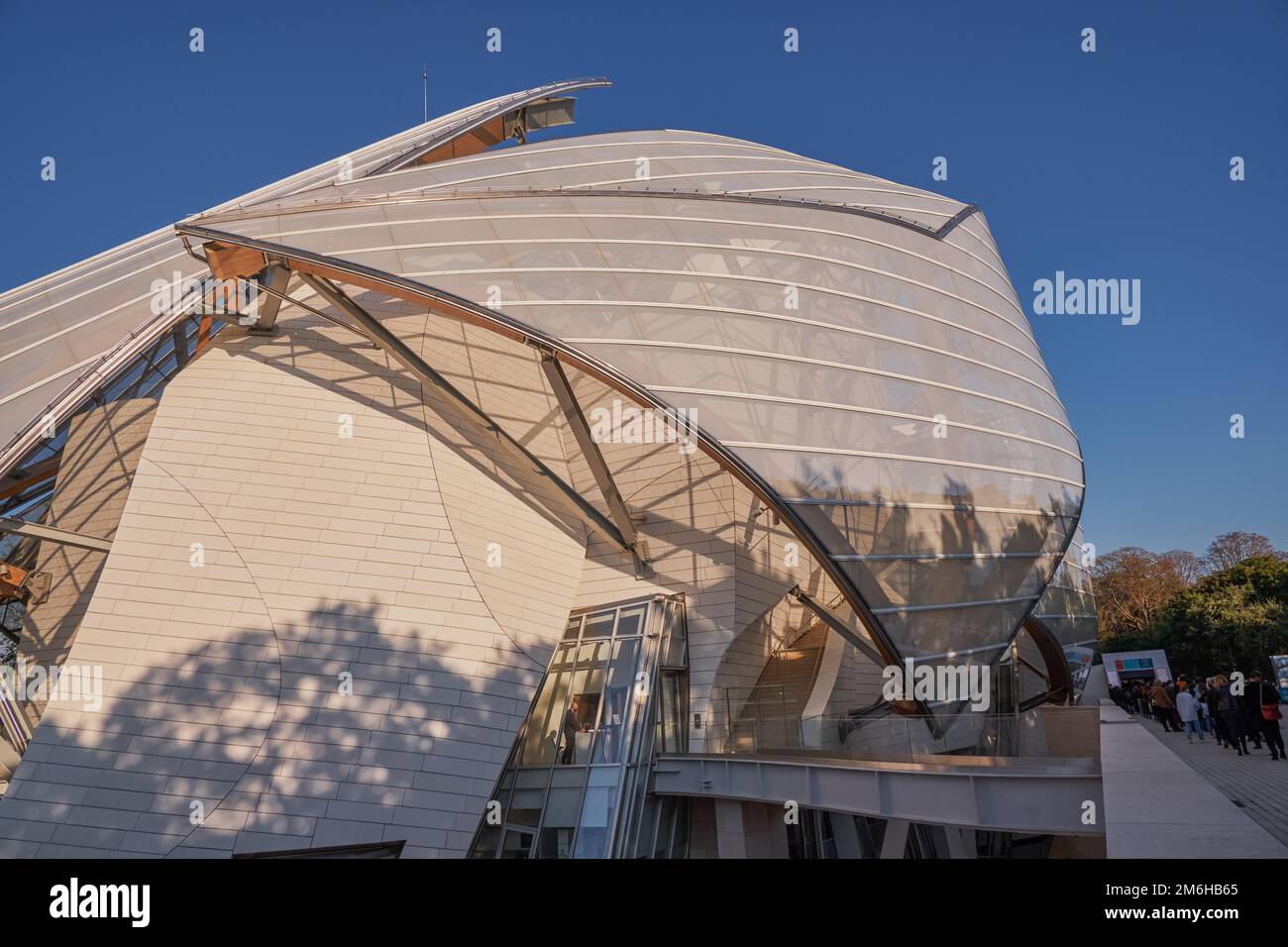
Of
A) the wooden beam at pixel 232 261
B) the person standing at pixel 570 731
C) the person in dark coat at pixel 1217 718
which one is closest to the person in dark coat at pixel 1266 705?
the person in dark coat at pixel 1217 718

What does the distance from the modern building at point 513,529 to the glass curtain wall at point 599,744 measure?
0.27 ft

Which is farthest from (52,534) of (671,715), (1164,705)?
(1164,705)

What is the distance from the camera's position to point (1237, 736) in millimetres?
17281

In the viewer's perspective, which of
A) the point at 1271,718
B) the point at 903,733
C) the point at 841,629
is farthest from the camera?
the point at 841,629

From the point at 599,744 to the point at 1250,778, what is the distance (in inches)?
495

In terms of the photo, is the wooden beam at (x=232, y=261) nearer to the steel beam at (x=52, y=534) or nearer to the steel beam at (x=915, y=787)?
the steel beam at (x=52, y=534)

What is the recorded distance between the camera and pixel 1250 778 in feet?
45.5

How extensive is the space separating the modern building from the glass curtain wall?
8 cm

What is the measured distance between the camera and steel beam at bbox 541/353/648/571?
16.2 m

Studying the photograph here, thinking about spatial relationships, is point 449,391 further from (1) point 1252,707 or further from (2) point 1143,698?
(2) point 1143,698
